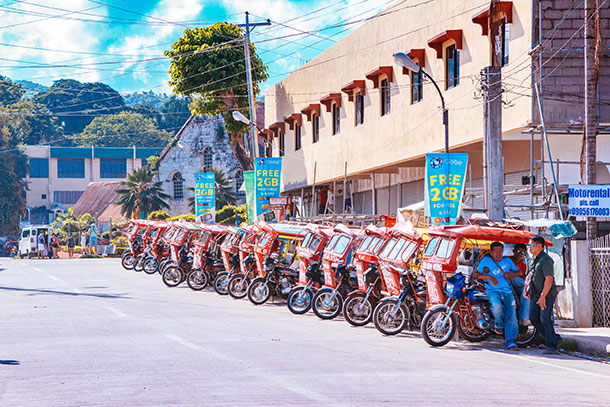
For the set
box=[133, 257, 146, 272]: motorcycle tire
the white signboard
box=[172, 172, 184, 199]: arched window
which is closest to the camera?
the white signboard

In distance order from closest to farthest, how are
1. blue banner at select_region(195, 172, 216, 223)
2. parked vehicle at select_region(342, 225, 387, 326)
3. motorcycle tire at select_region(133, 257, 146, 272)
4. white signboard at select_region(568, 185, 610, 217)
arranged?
1. white signboard at select_region(568, 185, 610, 217)
2. parked vehicle at select_region(342, 225, 387, 326)
3. motorcycle tire at select_region(133, 257, 146, 272)
4. blue banner at select_region(195, 172, 216, 223)

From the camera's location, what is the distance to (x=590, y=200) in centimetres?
1623

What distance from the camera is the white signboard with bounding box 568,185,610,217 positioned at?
1616 centimetres

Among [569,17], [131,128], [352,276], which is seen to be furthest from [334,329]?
[131,128]

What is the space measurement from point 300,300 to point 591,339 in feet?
22.3

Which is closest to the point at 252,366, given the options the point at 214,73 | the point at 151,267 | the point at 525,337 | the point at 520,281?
the point at 525,337

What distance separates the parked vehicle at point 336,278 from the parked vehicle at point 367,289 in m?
0.90

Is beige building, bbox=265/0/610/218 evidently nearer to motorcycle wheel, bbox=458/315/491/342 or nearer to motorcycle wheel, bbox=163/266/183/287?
motorcycle wheel, bbox=458/315/491/342

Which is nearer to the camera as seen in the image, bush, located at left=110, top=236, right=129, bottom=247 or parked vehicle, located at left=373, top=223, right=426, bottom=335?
parked vehicle, located at left=373, top=223, right=426, bottom=335

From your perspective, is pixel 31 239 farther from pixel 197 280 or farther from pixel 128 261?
pixel 197 280

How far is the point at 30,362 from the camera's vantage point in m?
11.1

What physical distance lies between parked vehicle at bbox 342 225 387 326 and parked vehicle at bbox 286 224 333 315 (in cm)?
206

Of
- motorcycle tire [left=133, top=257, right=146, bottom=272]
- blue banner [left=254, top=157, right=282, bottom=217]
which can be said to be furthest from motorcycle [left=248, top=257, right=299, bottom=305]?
motorcycle tire [left=133, top=257, right=146, bottom=272]

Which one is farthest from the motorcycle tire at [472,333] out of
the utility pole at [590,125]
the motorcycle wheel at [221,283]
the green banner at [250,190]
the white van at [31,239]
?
the white van at [31,239]
